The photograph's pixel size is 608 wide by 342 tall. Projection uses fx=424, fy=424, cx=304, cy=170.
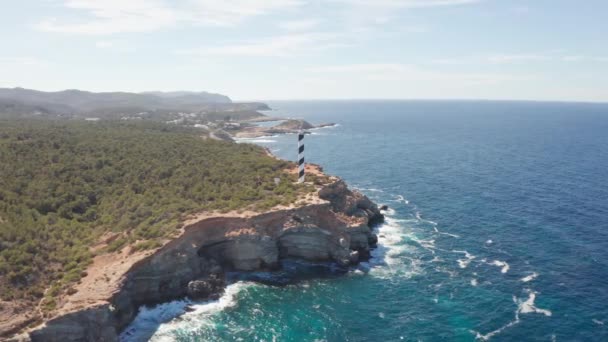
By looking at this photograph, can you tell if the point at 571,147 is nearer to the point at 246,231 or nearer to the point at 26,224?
the point at 246,231

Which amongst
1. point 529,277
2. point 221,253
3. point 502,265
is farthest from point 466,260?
point 221,253

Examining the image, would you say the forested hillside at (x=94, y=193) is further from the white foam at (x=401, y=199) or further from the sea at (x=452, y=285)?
A: the white foam at (x=401, y=199)

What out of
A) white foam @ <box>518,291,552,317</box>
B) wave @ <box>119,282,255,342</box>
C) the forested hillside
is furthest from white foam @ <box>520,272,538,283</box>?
wave @ <box>119,282,255,342</box>

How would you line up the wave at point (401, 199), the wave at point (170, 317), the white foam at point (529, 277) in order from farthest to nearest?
the wave at point (401, 199) < the white foam at point (529, 277) < the wave at point (170, 317)

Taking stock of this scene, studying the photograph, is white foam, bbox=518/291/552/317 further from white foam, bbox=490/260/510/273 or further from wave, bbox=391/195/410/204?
wave, bbox=391/195/410/204

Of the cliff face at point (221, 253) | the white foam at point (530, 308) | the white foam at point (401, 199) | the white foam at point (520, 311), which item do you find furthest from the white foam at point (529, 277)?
the white foam at point (401, 199)

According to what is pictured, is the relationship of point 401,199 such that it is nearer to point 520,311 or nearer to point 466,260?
point 466,260
